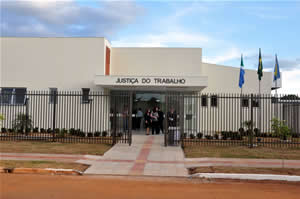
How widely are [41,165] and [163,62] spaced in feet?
48.0

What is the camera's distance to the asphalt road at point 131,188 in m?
6.49

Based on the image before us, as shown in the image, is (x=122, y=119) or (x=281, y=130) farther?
(x=122, y=119)

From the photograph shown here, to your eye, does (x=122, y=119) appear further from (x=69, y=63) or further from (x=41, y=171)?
(x=41, y=171)

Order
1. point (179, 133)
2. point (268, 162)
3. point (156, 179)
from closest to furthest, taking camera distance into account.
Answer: point (156, 179), point (268, 162), point (179, 133)

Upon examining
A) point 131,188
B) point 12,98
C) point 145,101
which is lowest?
point 131,188

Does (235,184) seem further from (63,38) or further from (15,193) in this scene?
(63,38)

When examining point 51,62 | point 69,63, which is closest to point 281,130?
point 69,63

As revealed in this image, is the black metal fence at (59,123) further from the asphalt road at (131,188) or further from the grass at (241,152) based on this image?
the asphalt road at (131,188)

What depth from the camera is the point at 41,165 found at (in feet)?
30.6

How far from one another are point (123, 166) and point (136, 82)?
985 centimetres

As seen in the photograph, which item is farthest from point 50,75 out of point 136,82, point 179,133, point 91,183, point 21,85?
point 91,183

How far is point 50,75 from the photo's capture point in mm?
21234

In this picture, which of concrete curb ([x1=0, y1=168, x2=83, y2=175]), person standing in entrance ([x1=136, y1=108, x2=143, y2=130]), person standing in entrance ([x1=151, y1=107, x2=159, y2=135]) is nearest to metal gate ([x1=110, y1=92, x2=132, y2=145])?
person standing in entrance ([x1=151, y1=107, x2=159, y2=135])

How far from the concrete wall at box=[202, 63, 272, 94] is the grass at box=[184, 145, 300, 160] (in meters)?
10.1
